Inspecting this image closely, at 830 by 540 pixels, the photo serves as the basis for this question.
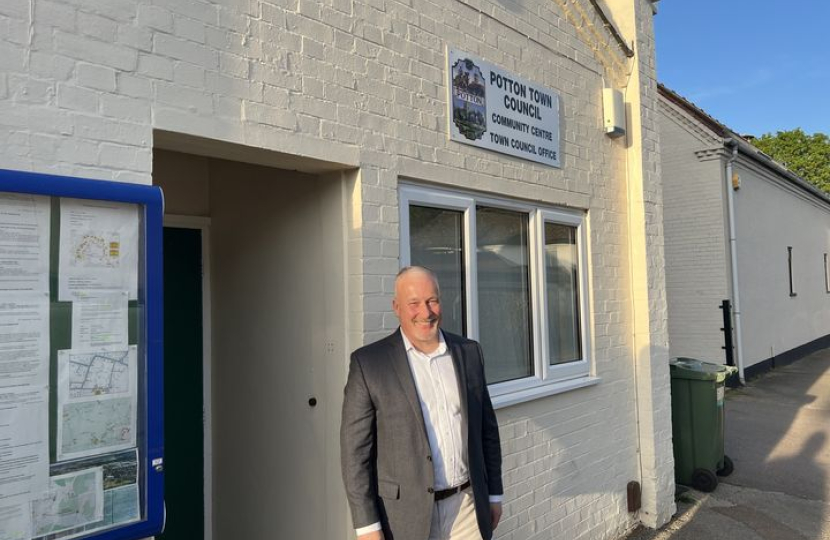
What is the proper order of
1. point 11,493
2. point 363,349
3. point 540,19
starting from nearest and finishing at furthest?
point 11,493
point 363,349
point 540,19

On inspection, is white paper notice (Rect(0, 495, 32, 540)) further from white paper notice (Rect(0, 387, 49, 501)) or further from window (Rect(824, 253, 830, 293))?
window (Rect(824, 253, 830, 293))

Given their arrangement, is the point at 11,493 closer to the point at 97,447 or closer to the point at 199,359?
the point at 97,447

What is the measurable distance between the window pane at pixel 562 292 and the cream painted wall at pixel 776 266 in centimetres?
881

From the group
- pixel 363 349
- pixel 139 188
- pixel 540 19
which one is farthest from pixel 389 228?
pixel 540 19

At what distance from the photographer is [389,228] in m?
3.32

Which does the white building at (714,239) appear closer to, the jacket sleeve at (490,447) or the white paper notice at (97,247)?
the jacket sleeve at (490,447)

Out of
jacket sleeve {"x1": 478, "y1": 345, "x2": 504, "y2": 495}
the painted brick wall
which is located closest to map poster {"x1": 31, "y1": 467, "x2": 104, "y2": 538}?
jacket sleeve {"x1": 478, "y1": 345, "x2": 504, "y2": 495}

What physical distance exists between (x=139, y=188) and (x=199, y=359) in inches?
81.6

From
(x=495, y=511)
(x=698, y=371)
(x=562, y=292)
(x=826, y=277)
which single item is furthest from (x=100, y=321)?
(x=826, y=277)

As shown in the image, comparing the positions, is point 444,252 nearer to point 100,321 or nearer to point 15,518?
point 100,321

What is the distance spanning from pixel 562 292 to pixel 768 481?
3.50 m

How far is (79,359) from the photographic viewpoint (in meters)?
2.11

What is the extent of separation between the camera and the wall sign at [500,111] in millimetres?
3842

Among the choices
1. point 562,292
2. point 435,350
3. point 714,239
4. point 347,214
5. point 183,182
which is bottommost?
point 435,350
